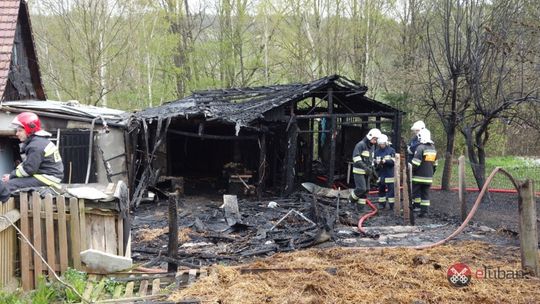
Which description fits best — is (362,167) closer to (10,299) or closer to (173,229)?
(173,229)

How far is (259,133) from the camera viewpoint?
15172 mm

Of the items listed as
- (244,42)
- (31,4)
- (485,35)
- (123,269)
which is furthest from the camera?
(244,42)

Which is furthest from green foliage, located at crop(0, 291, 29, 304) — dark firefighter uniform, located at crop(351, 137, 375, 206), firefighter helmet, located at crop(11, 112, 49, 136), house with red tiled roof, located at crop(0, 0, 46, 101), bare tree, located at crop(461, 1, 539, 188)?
bare tree, located at crop(461, 1, 539, 188)

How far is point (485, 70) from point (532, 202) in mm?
8191

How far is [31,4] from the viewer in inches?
952

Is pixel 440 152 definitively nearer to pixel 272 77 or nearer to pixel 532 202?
pixel 272 77

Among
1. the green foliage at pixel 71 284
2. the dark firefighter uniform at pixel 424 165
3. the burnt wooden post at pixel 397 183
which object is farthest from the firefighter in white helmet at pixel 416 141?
the green foliage at pixel 71 284

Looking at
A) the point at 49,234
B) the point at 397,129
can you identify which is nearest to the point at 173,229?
the point at 49,234

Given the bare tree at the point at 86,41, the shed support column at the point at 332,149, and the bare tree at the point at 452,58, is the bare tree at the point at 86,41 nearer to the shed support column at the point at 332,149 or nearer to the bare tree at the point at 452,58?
the shed support column at the point at 332,149

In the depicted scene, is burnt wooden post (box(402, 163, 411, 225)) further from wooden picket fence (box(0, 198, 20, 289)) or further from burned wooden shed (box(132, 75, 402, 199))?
wooden picket fence (box(0, 198, 20, 289))

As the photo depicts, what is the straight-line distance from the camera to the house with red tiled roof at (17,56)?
12766mm

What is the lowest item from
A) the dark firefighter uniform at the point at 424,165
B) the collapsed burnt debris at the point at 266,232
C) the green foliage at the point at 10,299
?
the collapsed burnt debris at the point at 266,232

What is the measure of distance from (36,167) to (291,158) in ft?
29.9

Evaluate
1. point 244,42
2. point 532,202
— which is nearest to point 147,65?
point 244,42
